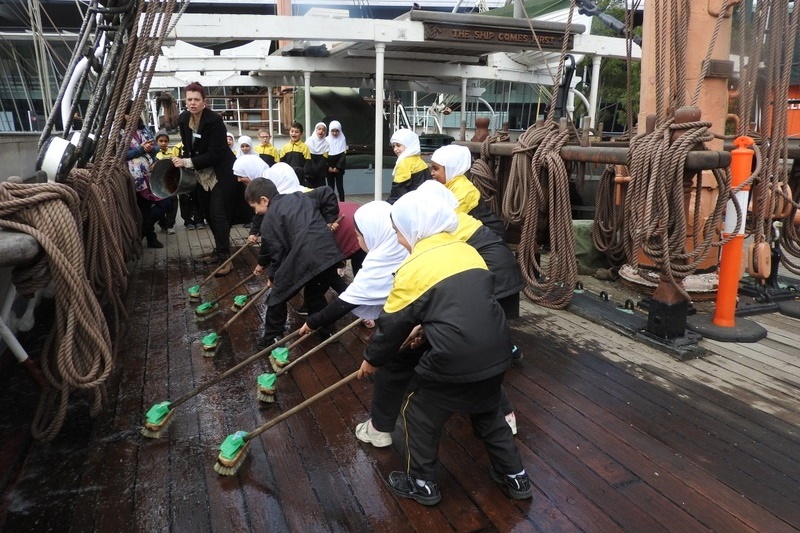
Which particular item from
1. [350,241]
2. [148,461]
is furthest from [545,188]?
[148,461]

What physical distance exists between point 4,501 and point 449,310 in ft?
6.09

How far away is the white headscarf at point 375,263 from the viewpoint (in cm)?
276

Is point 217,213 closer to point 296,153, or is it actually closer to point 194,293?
point 194,293

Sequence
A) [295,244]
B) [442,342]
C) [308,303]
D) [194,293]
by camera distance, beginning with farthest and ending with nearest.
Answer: [194,293] → [308,303] → [295,244] → [442,342]

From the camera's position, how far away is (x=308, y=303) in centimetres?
399

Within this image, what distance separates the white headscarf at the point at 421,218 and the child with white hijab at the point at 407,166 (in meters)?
3.22

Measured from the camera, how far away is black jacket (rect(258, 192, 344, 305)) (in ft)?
11.6

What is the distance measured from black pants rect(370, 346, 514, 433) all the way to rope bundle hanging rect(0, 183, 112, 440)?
1126 mm

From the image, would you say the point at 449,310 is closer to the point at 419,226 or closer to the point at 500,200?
the point at 419,226

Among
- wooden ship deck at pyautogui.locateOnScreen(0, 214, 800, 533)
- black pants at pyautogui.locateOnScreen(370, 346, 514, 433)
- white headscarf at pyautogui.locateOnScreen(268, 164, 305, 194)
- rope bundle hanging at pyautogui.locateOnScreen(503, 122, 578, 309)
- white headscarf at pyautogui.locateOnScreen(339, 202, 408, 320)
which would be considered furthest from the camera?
white headscarf at pyautogui.locateOnScreen(268, 164, 305, 194)

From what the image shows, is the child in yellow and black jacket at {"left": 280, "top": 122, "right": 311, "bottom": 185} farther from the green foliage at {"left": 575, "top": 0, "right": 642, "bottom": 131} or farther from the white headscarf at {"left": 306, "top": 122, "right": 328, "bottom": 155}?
the green foliage at {"left": 575, "top": 0, "right": 642, "bottom": 131}

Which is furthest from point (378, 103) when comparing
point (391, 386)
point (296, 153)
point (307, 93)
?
point (391, 386)

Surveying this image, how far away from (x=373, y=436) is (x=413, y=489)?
412 millimetres

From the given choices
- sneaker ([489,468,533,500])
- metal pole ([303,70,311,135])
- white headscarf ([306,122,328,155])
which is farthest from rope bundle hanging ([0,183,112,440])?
metal pole ([303,70,311,135])
